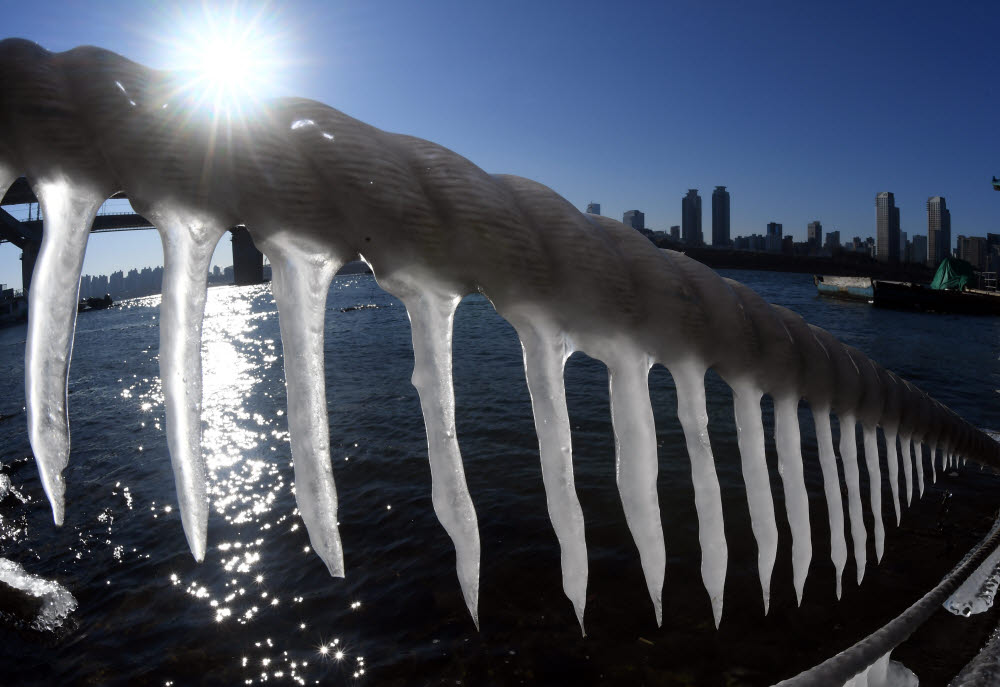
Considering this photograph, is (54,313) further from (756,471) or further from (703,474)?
(756,471)

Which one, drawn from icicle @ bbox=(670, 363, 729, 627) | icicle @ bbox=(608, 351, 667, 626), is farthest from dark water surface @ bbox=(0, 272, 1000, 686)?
icicle @ bbox=(608, 351, 667, 626)

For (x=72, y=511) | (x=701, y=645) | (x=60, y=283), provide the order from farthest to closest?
(x=72, y=511), (x=701, y=645), (x=60, y=283)

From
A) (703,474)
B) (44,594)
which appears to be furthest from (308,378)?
(44,594)

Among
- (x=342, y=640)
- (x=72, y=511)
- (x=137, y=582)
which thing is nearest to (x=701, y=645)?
(x=342, y=640)

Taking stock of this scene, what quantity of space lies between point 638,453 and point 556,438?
173 mm

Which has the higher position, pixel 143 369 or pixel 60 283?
pixel 60 283

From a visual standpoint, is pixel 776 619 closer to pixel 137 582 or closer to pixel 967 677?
pixel 967 677

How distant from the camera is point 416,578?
166 inches

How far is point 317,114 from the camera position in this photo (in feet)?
2.12

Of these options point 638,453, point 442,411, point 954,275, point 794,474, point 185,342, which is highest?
point 954,275

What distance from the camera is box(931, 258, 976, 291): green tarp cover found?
35812 millimetres

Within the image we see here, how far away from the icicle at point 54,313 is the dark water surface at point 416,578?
127 inches

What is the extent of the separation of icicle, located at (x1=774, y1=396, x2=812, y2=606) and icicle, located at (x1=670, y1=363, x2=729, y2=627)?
204mm

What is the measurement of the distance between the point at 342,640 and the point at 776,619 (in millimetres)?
3070
